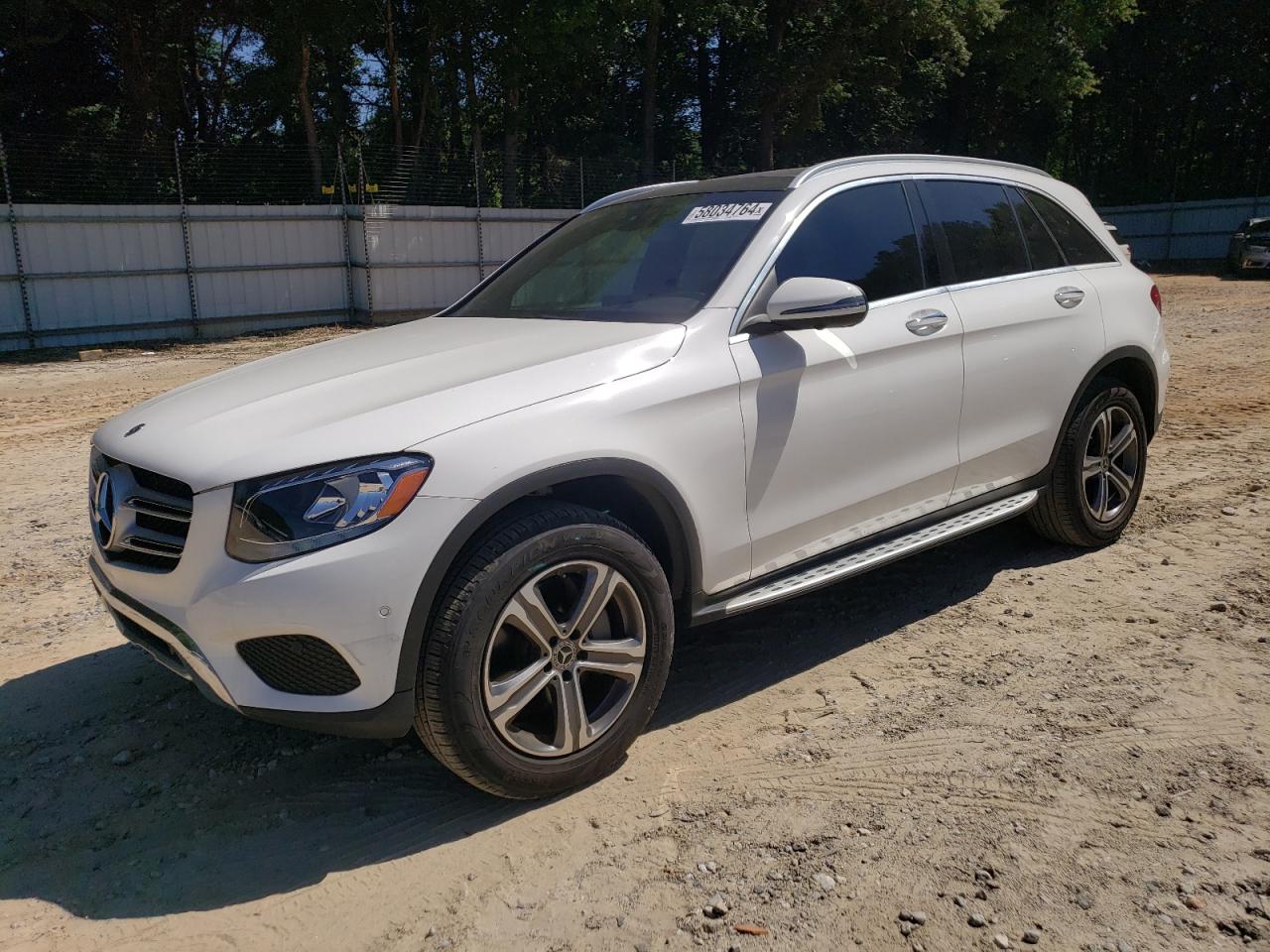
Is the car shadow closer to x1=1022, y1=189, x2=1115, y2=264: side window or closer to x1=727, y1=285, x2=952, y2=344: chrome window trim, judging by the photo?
x1=727, y1=285, x2=952, y2=344: chrome window trim

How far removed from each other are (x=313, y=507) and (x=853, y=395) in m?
1.95

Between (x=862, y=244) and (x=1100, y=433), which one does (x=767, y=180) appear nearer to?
(x=862, y=244)

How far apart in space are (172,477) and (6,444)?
7136mm

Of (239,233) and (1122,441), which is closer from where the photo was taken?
(1122,441)

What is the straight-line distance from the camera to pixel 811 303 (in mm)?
3373

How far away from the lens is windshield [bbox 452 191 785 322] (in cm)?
367

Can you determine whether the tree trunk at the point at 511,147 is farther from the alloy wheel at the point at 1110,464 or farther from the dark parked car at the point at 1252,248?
the alloy wheel at the point at 1110,464

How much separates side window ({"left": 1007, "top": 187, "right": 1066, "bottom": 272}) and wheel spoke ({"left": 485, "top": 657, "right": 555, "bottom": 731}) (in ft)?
10.1

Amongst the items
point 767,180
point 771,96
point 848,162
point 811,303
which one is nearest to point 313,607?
point 811,303

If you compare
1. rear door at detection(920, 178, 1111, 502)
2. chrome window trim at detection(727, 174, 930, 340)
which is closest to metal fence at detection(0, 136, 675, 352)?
chrome window trim at detection(727, 174, 930, 340)

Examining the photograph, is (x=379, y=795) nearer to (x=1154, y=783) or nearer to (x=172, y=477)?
(x=172, y=477)

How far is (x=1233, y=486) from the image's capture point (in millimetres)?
6141

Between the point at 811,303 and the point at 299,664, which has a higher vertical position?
the point at 811,303

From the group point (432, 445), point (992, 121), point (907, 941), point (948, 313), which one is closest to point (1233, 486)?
point (948, 313)
